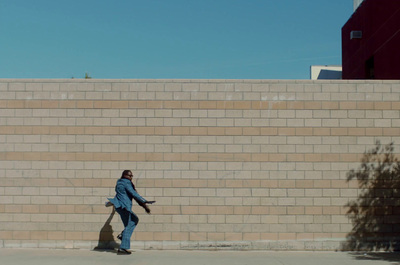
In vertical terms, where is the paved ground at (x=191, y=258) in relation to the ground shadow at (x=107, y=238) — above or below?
below

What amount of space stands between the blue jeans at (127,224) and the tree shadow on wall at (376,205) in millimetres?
4264

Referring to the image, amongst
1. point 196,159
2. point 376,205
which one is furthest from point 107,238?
point 376,205

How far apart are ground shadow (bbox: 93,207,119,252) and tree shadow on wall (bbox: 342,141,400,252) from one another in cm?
467

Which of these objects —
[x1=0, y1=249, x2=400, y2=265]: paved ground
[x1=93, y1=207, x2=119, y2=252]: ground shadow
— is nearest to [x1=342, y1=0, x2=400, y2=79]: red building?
[x1=0, y1=249, x2=400, y2=265]: paved ground

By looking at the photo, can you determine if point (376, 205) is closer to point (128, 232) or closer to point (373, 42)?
point (128, 232)

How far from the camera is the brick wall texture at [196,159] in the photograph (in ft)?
34.1

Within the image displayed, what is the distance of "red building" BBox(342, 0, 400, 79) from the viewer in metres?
16.4

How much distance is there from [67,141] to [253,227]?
4178 millimetres

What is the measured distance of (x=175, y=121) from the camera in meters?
10.5

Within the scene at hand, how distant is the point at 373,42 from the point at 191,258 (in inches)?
498

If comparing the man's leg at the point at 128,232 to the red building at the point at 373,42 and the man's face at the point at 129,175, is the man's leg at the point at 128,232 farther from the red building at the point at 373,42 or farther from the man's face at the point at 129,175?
the red building at the point at 373,42

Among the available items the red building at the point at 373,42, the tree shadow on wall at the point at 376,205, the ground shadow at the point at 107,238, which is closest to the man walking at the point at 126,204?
the ground shadow at the point at 107,238

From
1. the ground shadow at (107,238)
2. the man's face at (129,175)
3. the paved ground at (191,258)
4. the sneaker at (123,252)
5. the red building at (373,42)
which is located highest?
the red building at (373,42)

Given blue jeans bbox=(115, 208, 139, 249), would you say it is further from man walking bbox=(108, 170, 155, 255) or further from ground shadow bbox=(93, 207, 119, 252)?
ground shadow bbox=(93, 207, 119, 252)
